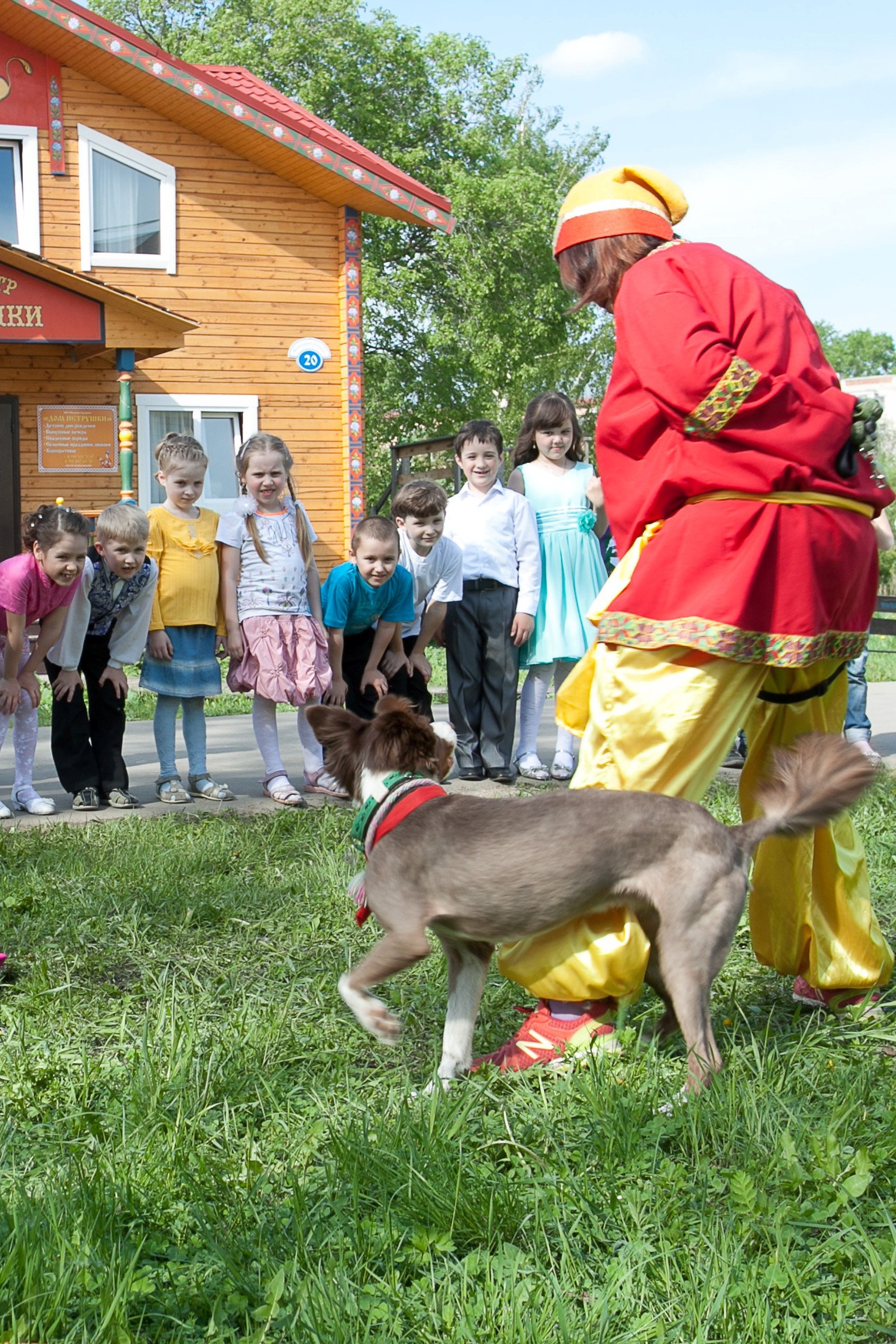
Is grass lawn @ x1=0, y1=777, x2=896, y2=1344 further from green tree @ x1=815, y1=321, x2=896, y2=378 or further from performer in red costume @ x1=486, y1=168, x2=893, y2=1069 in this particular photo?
green tree @ x1=815, y1=321, x2=896, y2=378

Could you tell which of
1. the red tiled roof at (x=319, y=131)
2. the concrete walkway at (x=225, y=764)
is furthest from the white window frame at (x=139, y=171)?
the concrete walkway at (x=225, y=764)

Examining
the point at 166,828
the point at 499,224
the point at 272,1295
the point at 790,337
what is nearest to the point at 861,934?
the point at 790,337

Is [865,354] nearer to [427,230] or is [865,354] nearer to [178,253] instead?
[427,230]

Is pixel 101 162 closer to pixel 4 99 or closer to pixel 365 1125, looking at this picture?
pixel 4 99

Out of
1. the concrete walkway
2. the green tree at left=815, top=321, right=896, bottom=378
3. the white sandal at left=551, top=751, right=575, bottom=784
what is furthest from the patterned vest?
the green tree at left=815, top=321, right=896, bottom=378

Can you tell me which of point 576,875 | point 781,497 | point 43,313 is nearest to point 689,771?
point 576,875

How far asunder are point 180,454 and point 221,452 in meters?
10.8

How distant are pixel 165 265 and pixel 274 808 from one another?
12.6 meters

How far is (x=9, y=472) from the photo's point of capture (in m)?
16.5

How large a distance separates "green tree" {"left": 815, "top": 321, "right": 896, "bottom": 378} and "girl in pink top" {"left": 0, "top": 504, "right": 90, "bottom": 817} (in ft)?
359

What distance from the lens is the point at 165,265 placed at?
17.5 m

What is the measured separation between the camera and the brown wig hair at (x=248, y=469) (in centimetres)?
707

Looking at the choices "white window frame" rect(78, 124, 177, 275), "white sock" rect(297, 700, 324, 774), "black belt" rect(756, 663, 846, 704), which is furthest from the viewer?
"white window frame" rect(78, 124, 177, 275)

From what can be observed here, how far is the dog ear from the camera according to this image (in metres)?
3.36
